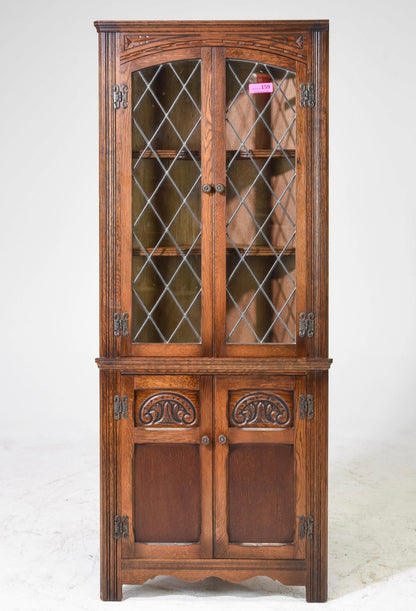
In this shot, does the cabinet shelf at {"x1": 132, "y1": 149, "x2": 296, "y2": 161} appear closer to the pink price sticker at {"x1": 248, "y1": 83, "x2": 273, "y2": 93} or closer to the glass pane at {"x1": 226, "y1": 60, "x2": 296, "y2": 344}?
the glass pane at {"x1": 226, "y1": 60, "x2": 296, "y2": 344}

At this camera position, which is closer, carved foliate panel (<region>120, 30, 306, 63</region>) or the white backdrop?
carved foliate panel (<region>120, 30, 306, 63</region>)

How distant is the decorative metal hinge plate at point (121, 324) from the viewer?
2822 millimetres

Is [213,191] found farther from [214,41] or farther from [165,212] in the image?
[214,41]

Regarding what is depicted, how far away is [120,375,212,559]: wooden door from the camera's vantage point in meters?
2.84

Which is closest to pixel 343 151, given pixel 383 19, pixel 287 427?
pixel 383 19

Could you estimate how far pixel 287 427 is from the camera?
2832 mm

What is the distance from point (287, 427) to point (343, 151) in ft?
10.0

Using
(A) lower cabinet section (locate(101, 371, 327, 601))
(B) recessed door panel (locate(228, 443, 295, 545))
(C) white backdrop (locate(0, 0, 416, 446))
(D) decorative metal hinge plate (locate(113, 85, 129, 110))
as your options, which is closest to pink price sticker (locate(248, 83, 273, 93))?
(D) decorative metal hinge plate (locate(113, 85, 129, 110))

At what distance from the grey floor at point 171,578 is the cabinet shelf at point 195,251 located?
1417mm

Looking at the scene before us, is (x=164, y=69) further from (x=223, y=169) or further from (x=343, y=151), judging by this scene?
(x=343, y=151)

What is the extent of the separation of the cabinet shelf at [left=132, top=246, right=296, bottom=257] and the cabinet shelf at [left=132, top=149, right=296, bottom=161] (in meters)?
0.36

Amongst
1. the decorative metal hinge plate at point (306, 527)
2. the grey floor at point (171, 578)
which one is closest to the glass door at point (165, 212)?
the decorative metal hinge plate at point (306, 527)

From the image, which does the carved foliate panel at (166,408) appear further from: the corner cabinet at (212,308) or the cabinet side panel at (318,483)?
the cabinet side panel at (318,483)

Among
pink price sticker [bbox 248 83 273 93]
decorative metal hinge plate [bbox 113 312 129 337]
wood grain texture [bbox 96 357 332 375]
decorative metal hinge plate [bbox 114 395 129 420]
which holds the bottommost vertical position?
decorative metal hinge plate [bbox 114 395 129 420]
